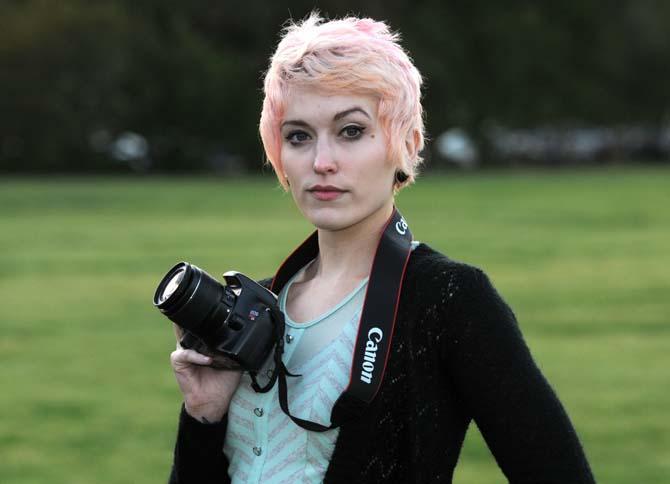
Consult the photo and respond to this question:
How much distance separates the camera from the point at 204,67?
53844mm

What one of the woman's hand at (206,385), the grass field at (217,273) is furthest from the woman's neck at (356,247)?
the grass field at (217,273)

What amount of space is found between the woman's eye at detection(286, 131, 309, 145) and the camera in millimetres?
242

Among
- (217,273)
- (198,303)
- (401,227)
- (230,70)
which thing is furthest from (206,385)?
(230,70)

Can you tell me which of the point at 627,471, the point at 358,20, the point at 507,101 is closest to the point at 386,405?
the point at 358,20

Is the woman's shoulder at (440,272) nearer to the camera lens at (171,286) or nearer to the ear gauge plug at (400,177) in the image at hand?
the ear gauge plug at (400,177)

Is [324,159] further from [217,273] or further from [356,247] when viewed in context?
[217,273]

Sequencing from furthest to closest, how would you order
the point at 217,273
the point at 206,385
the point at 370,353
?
the point at 217,273 → the point at 206,385 → the point at 370,353

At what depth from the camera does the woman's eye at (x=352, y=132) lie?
225cm

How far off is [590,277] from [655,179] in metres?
28.3

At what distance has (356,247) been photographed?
2307 mm

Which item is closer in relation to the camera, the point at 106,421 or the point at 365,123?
the point at 365,123

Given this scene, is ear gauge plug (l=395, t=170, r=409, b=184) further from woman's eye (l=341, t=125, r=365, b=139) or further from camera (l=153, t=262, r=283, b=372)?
camera (l=153, t=262, r=283, b=372)

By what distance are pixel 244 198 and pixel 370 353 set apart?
3206cm

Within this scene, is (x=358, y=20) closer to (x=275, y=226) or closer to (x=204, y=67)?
(x=275, y=226)
